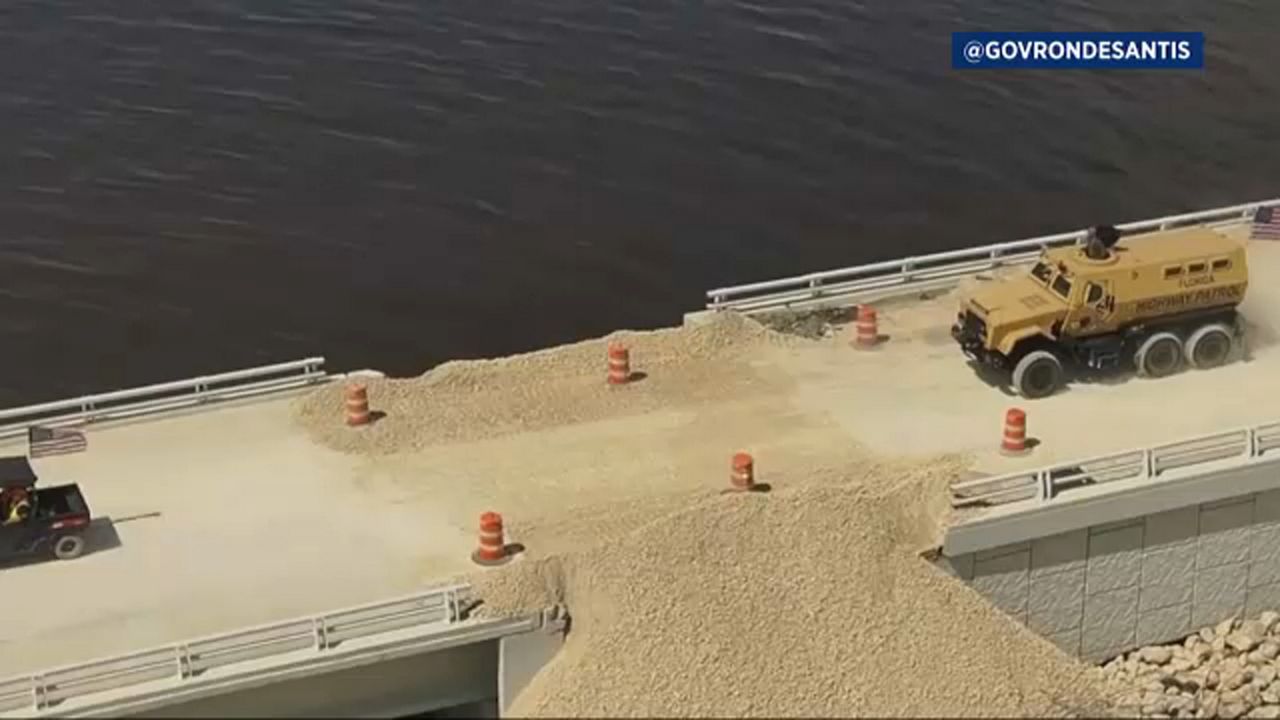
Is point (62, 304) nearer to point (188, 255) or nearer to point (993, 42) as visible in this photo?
point (188, 255)

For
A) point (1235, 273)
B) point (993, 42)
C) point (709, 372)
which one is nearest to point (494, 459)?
point (709, 372)

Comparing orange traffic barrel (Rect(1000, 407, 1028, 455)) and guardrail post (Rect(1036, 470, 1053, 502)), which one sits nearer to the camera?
guardrail post (Rect(1036, 470, 1053, 502))

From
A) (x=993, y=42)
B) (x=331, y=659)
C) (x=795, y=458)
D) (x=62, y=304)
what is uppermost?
(x=993, y=42)

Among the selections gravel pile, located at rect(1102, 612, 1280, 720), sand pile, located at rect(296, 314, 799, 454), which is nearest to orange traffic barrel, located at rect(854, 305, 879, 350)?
sand pile, located at rect(296, 314, 799, 454)

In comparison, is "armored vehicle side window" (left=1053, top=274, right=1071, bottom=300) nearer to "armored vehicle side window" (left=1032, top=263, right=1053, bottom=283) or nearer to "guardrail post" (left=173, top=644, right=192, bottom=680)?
"armored vehicle side window" (left=1032, top=263, right=1053, bottom=283)

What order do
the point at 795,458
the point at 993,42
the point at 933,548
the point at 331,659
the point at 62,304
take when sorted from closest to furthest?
the point at 331,659 < the point at 933,548 < the point at 795,458 < the point at 62,304 < the point at 993,42

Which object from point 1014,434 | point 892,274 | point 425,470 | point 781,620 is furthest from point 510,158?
point 781,620

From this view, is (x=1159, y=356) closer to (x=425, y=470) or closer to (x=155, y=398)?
(x=425, y=470)
